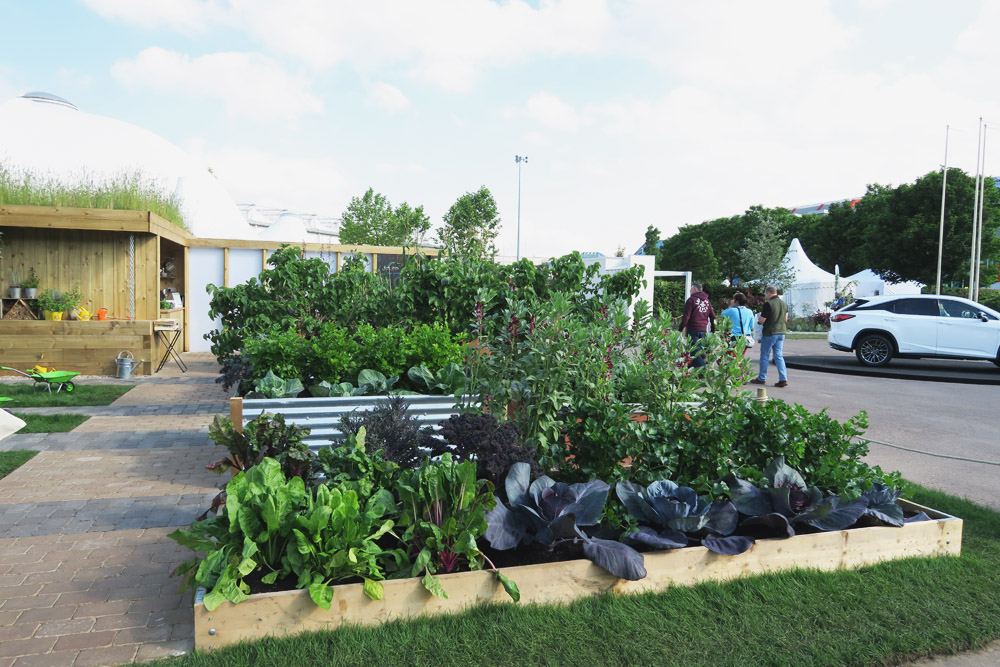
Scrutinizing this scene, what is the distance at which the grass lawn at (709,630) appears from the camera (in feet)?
8.73

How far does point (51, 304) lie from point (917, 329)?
16972 mm

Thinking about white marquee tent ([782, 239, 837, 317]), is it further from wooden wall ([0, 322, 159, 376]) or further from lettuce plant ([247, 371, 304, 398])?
lettuce plant ([247, 371, 304, 398])

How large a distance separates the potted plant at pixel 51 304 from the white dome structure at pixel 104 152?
11.2 meters

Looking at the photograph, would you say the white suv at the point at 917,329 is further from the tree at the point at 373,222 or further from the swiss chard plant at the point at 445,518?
the tree at the point at 373,222

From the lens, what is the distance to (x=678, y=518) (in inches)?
133

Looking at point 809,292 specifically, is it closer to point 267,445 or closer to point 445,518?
point 267,445

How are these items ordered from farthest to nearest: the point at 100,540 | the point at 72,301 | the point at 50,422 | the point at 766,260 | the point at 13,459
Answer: the point at 766,260 → the point at 72,301 → the point at 50,422 → the point at 13,459 → the point at 100,540

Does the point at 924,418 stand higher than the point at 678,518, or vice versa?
the point at 678,518

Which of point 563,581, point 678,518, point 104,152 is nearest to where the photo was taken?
point 563,581

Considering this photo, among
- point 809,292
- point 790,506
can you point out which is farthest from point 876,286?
point 790,506

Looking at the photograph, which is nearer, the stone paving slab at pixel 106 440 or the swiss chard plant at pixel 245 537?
the swiss chard plant at pixel 245 537

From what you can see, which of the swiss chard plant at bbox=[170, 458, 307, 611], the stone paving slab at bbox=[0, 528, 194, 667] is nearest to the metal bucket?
the stone paving slab at bbox=[0, 528, 194, 667]

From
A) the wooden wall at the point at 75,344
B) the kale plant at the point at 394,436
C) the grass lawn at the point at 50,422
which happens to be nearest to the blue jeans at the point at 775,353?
the kale plant at the point at 394,436

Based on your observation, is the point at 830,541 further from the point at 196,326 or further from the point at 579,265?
the point at 196,326
